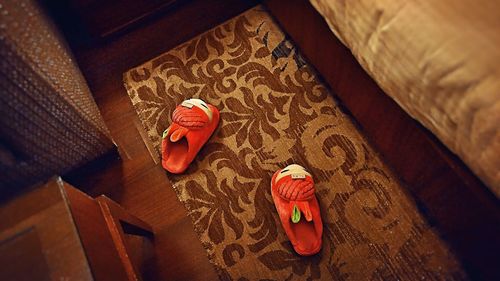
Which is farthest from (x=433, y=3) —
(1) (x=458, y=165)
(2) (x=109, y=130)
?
(2) (x=109, y=130)

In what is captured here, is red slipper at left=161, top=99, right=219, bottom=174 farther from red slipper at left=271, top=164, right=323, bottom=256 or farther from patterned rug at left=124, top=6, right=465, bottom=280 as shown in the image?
red slipper at left=271, top=164, right=323, bottom=256

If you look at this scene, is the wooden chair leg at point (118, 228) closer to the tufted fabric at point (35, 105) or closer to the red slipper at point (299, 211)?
the tufted fabric at point (35, 105)

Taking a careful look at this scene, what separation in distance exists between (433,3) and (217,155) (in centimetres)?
71

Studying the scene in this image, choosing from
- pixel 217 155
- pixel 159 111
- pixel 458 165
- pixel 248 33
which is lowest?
pixel 458 165

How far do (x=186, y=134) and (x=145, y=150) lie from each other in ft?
0.51

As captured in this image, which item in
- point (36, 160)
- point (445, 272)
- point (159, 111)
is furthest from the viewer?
point (159, 111)

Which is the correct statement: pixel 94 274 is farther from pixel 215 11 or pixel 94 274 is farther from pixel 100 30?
pixel 215 11

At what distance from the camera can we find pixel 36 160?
0.85 m

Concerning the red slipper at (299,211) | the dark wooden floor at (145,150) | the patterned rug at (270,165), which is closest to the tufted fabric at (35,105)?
the dark wooden floor at (145,150)

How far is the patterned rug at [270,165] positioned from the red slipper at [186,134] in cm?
3

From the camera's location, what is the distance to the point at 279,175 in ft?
3.64

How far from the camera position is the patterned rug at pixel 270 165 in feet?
3.41

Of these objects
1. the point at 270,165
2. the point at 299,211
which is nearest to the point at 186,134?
the point at 270,165

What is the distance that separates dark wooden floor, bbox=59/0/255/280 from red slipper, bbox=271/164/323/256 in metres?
0.24
